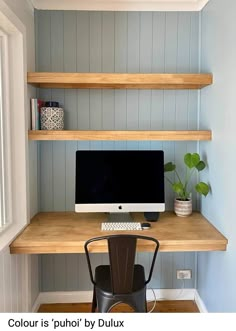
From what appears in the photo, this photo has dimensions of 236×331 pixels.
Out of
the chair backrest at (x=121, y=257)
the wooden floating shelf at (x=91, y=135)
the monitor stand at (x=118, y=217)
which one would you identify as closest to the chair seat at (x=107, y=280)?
the chair backrest at (x=121, y=257)

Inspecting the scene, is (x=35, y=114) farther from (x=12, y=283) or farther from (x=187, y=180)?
(x=187, y=180)

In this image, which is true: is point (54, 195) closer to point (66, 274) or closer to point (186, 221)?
point (66, 274)

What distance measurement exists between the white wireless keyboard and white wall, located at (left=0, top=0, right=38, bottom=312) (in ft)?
1.99

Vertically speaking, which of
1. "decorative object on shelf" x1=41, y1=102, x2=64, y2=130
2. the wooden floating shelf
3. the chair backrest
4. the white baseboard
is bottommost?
the white baseboard

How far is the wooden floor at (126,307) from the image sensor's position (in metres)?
2.46

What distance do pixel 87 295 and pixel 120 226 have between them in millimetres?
921

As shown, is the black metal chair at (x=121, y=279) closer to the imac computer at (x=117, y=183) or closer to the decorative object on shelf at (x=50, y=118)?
the imac computer at (x=117, y=183)

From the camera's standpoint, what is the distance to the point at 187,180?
2553 mm

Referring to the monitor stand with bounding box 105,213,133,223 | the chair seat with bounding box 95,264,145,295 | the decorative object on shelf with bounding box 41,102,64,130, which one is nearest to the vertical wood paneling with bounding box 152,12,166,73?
the decorative object on shelf with bounding box 41,102,64,130

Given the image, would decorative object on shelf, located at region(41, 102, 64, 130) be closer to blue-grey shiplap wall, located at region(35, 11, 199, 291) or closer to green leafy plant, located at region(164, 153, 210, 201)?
blue-grey shiplap wall, located at region(35, 11, 199, 291)

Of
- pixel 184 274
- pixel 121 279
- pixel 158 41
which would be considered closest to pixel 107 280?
pixel 121 279

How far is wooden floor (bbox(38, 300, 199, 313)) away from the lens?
2.46m

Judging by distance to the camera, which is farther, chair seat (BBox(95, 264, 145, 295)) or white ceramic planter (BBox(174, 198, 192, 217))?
white ceramic planter (BBox(174, 198, 192, 217))

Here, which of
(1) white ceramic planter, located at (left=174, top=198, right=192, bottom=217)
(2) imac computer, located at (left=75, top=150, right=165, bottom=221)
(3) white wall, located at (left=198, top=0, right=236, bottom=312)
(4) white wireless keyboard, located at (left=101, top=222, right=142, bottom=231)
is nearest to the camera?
(3) white wall, located at (left=198, top=0, right=236, bottom=312)
